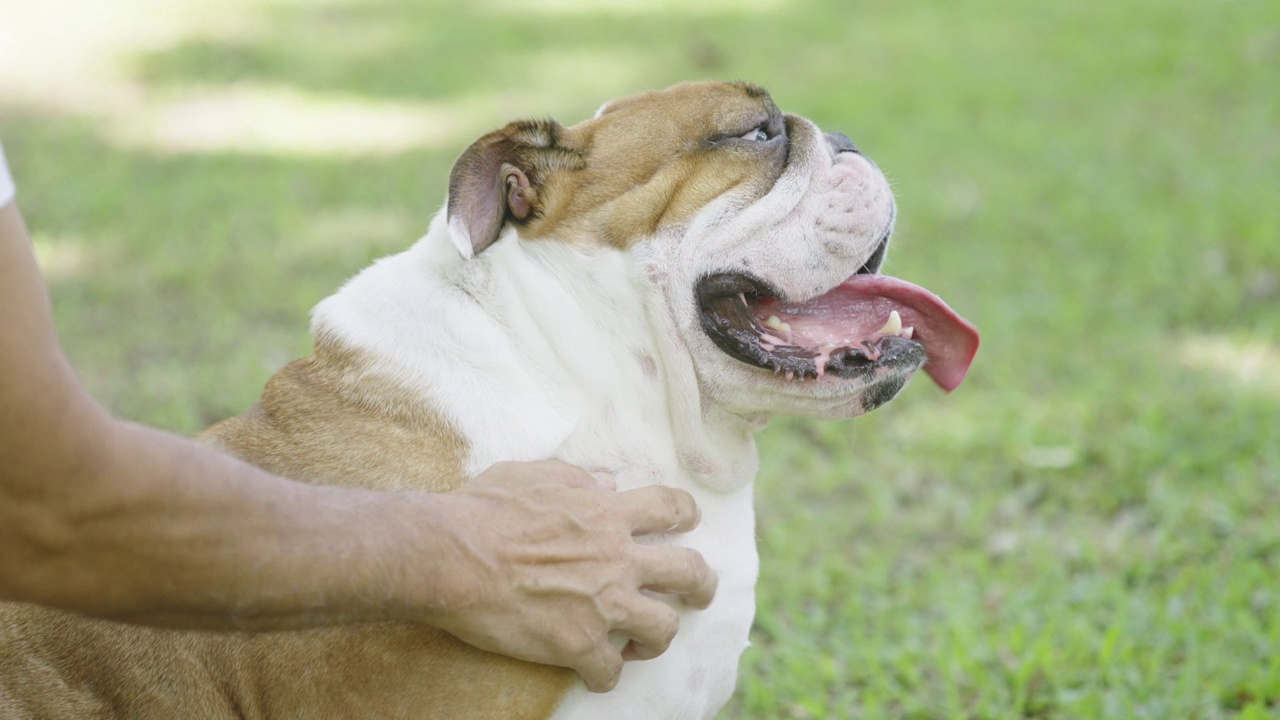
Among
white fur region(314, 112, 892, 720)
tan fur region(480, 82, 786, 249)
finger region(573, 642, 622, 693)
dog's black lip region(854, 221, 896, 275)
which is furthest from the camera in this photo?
dog's black lip region(854, 221, 896, 275)

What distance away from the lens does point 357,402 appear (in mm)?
2592

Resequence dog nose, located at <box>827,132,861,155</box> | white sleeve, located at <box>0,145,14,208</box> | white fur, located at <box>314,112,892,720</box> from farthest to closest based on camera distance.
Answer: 1. dog nose, located at <box>827,132,861,155</box>
2. white fur, located at <box>314,112,892,720</box>
3. white sleeve, located at <box>0,145,14,208</box>

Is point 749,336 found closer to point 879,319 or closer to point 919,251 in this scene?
point 879,319

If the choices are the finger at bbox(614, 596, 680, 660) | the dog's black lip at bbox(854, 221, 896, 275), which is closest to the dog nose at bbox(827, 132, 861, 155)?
the dog's black lip at bbox(854, 221, 896, 275)

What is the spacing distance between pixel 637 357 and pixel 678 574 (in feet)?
1.52

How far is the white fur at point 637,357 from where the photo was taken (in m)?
2.56

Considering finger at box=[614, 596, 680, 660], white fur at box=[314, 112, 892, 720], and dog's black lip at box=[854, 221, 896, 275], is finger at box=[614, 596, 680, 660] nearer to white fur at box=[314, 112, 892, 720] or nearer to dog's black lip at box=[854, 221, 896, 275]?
white fur at box=[314, 112, 892, 720]

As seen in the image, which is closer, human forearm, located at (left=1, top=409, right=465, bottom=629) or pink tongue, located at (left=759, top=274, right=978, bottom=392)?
human forearm, located at (left=1, top=409, right=465, bottom=629)

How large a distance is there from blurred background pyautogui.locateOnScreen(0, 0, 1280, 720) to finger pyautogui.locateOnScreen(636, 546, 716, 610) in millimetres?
1241

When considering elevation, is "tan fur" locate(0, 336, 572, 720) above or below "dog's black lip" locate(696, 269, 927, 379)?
below

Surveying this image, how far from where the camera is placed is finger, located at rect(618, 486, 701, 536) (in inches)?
96.0

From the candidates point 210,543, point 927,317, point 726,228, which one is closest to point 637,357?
point 726,228

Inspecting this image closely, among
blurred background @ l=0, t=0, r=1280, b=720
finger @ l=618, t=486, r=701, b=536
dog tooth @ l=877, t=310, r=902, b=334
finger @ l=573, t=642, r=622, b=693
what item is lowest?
blurred background @ l=0, t=0, r=1280, b=720

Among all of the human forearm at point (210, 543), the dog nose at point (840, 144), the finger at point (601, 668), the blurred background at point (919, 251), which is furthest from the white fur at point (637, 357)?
the blurred background at point (919, 251)
